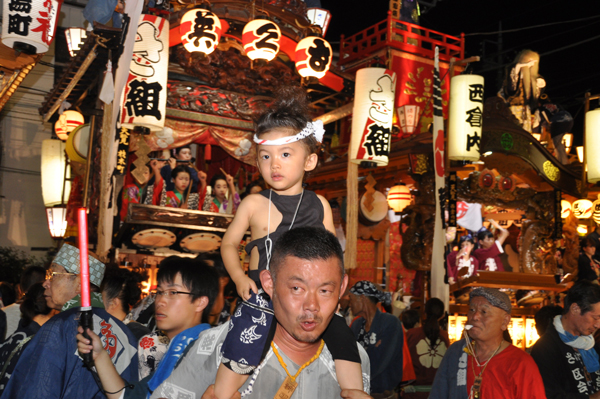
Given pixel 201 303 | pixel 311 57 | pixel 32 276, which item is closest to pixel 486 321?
pixel 201 303

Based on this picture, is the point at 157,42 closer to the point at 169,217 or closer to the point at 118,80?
the point at 118,80

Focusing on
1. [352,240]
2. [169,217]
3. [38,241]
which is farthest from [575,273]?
[38,241]

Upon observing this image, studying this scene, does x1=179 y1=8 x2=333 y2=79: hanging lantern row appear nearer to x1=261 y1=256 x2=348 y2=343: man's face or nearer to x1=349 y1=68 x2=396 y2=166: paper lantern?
x1=349 y1=68 x2=396 y2=166: paper lantern

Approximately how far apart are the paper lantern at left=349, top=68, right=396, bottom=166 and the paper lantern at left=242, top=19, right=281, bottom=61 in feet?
6.45

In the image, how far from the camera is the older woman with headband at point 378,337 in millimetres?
Answer: 5773

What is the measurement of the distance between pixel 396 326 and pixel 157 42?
5.62 metres

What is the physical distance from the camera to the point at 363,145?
9438 mm

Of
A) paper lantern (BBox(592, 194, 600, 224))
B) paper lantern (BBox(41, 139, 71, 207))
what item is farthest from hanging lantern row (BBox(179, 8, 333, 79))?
paper lantern (BBox(592, 194, 600, 224))

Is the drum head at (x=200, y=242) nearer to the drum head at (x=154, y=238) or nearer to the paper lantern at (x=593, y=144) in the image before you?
the drum head at (x=154, y=238)

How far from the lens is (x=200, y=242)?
36.7ft

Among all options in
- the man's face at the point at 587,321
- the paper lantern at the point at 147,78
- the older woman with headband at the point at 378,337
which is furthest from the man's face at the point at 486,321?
the paper lantern at the point at 147,78

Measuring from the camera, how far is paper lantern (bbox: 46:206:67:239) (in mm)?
11617

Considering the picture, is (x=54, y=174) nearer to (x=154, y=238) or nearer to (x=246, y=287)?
(x=154, y=238)

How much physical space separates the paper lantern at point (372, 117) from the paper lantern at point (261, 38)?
1966mm
